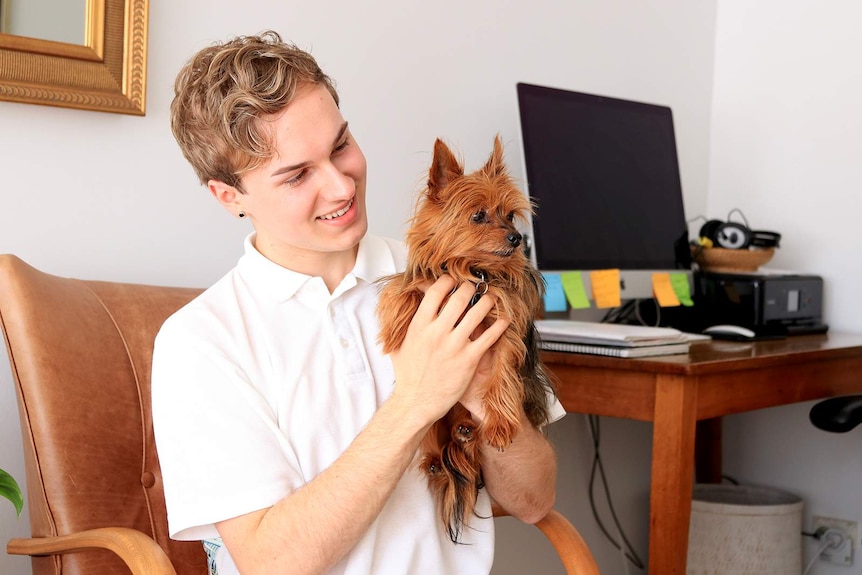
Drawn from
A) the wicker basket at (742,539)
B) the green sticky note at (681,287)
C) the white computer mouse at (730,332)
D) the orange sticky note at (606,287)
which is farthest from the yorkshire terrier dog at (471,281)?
the wicker basket at (742,539)

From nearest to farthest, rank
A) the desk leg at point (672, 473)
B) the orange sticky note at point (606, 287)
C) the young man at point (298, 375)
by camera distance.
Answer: the young man at point (298, 375), the desk leg at point (672, 473), the orange sticky note at point (606, 287)

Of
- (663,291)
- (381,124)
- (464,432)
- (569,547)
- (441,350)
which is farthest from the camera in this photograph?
(663,291)

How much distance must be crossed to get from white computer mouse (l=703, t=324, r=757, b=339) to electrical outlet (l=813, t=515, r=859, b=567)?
2.77ft

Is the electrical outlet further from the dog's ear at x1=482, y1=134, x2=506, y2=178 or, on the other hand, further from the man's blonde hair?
the man's blonde hair

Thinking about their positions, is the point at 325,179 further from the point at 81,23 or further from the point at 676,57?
the point at 676,57

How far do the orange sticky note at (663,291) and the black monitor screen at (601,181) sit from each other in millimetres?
38

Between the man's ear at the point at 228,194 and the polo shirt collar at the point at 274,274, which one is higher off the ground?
the man's ear at the point at 228,194

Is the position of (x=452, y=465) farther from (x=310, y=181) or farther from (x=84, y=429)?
(x=84, y=429)

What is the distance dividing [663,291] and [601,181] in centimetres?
37

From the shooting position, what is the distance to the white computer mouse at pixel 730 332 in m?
2.51

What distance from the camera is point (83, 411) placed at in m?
1.46

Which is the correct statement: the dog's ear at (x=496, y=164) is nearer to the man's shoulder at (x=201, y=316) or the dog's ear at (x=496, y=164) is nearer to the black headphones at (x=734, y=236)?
the man's shoulder at (x=201, y=316)

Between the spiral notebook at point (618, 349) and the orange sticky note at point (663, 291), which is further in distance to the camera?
the orange sticky note at point (663, 291)

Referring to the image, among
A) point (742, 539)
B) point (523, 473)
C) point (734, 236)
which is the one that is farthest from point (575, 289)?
point (523, 473)
